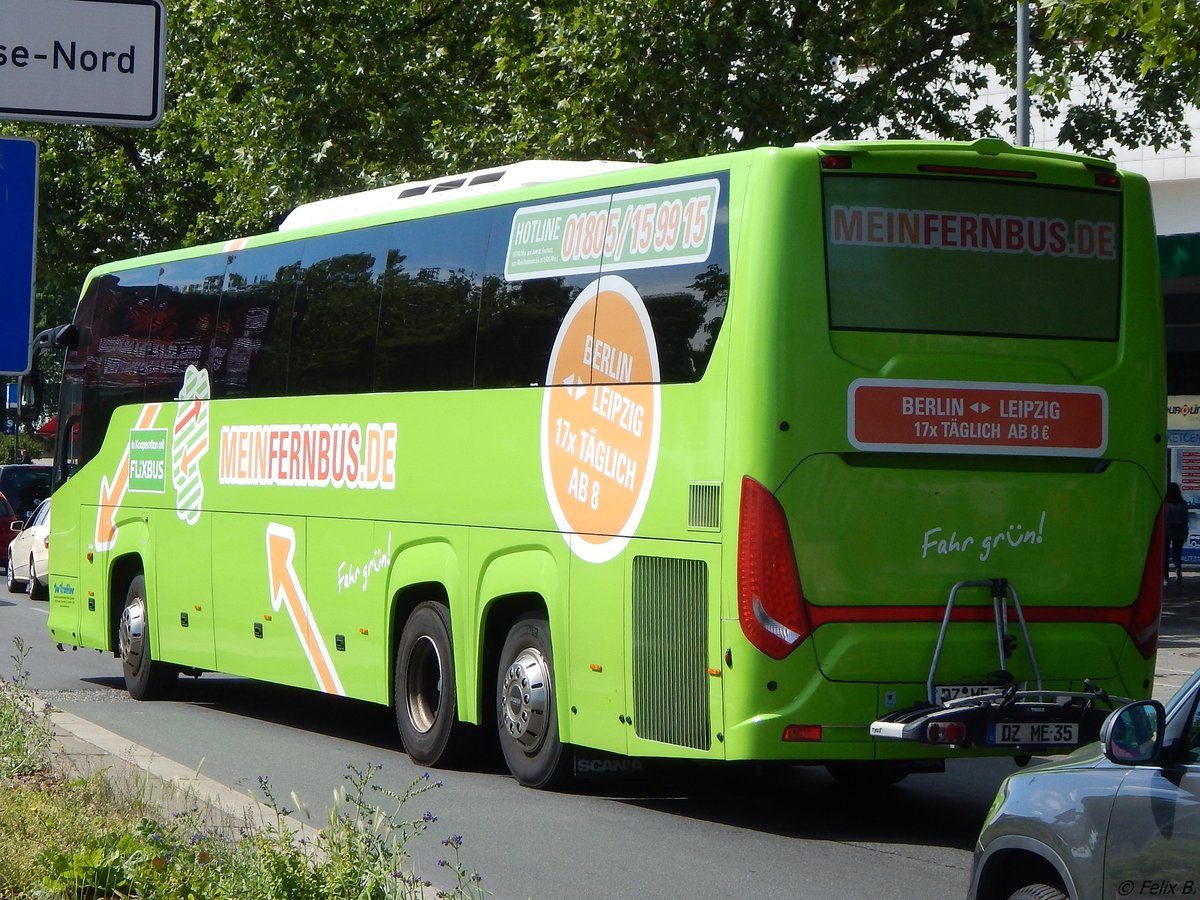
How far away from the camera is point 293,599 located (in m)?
14.1

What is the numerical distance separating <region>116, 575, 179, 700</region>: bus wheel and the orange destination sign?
8854 mm

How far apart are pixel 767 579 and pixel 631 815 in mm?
1897

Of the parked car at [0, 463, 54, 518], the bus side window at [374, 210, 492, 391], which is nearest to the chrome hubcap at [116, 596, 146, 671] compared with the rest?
the bus side window at [374, 210, 492, 391]

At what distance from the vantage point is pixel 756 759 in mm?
9336

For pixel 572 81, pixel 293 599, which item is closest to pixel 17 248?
pixel 293 599

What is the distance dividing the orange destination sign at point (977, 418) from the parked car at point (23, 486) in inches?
1367

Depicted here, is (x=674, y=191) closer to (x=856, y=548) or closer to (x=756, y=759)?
(x=856, y=548)

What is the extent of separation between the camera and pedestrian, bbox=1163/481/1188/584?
29047mm

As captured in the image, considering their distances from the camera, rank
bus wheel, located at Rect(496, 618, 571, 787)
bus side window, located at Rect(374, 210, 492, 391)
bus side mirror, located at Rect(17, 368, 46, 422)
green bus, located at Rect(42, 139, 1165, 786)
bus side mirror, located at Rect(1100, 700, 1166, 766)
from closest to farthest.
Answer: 1. bus side mirror, located at Rect(1100, 700, 1166, 766)
2. green bus, located at Rect(42, 139, 1165, 786)
3. bus wheel, located at Rect(496, 618, 571, 787)
4. bus side window, located at Rect(374, 210, 492, 391)
5. bus side mirror, located at Rect(17, 368, 46, 422)

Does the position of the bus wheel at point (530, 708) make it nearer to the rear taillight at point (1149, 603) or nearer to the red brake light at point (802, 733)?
the red brake light at point (802, 733)

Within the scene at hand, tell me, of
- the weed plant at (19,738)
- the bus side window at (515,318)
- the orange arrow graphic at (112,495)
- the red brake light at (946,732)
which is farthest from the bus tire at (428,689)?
the orange arrow graphic at (112,495)

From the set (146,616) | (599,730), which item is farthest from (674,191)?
(146,616)

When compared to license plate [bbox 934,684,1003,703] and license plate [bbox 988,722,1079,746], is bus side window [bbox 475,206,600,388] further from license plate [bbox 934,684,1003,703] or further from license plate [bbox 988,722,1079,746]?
license plate [bbox 988,722,1079,746]

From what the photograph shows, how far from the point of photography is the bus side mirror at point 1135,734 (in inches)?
195
